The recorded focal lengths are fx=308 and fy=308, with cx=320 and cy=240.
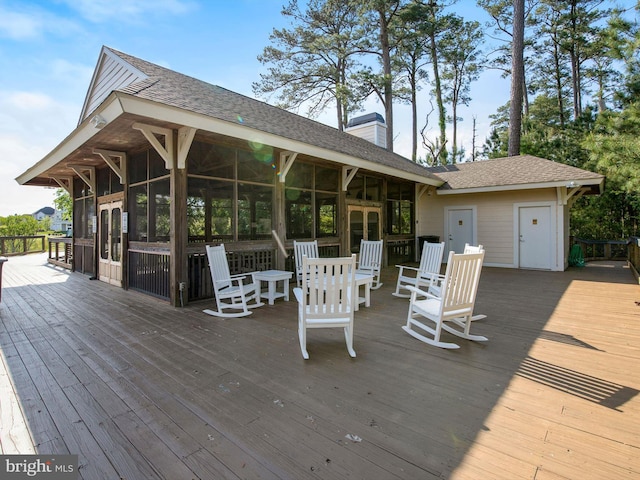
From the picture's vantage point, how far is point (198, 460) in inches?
61.1

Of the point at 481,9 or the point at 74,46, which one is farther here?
the point at 481,9

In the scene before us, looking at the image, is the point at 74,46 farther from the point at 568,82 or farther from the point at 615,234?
the point at 568,82

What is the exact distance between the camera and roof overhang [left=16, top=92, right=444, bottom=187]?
3.63 m

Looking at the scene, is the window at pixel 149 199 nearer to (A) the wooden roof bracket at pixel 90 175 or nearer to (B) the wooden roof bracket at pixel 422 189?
(A) the wooden roof bracket at pixel 90 175

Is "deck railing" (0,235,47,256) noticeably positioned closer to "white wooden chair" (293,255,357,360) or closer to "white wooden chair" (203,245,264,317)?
"white wooden chair" (203,245,264,317)

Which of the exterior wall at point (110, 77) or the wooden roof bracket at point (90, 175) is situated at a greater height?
the exterior wall at point (110, 77)

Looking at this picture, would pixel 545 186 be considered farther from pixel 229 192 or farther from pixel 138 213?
pixel 138 213

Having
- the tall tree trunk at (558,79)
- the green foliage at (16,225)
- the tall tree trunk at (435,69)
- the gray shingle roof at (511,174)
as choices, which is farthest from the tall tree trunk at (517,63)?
the green foliage at (16,225)

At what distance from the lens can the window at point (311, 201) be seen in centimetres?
662

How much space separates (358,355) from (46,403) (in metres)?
2.37

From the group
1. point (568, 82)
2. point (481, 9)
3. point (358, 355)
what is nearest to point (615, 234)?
point (568, 82)

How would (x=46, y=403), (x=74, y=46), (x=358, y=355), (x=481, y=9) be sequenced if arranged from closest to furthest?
(x=46, y=403), (x=358, y=355), (x=74, y=46), (x=481, y=9)

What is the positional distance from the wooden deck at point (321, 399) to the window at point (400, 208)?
5.92 meters

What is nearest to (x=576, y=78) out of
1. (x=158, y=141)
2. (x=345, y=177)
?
(x=345, y=177)
